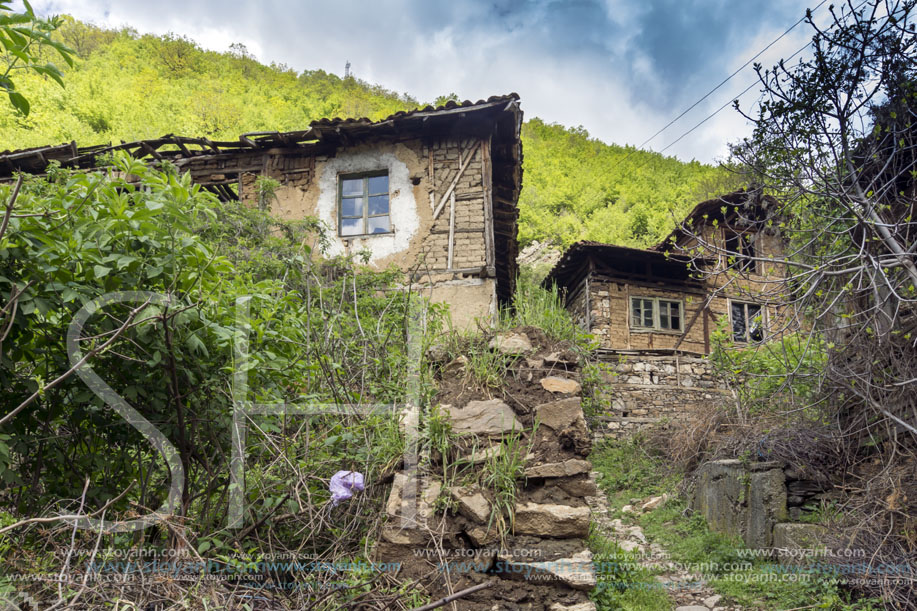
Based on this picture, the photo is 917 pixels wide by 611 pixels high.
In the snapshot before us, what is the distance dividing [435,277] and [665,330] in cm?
868

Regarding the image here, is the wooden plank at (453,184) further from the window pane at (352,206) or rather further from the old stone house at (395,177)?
the window pane at (352,206)

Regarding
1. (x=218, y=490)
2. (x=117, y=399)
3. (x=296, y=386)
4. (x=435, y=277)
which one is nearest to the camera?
(x=117, y=399)

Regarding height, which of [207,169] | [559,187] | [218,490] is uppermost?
[559,187]

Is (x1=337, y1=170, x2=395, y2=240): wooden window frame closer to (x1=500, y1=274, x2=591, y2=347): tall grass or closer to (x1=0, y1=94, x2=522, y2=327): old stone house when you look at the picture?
(x1=0, y1=94, x2=522, y2=327): old stone house

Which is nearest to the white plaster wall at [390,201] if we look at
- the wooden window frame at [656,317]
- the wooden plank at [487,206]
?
the wooden plank at [487,206]

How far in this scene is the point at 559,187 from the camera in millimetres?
28250

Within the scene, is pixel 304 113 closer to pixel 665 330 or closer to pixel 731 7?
pixel 665 330

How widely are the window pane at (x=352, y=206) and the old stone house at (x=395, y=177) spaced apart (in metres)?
0.02

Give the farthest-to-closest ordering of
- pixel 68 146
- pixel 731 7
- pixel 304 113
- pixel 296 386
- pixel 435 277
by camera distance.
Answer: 1. pixel 304 113
2. pixel 68 146
3. pixel 435 277
4. pixel 731 7
5. pixel 296 386

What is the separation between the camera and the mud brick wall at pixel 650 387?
1161 centimetres

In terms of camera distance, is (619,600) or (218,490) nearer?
(218,490)

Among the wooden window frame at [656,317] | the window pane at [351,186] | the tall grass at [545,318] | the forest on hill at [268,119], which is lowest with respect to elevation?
the tall grass at [545,318]

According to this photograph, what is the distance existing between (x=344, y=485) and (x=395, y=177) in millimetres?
7980

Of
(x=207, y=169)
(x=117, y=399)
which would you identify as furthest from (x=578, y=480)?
(x=207, y=169)
